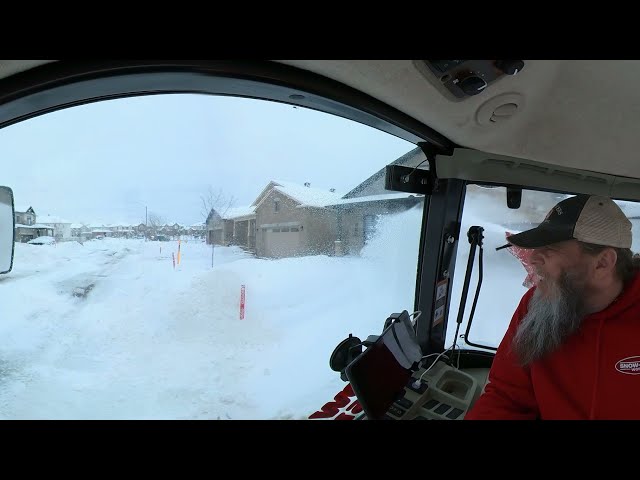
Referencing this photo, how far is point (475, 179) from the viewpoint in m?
1.90

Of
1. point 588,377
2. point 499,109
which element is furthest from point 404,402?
point 499,109

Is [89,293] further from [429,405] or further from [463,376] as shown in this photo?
[463,376]

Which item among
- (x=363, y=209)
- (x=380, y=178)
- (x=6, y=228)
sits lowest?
(x=6, y=228)

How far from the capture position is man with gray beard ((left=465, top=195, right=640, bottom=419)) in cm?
119

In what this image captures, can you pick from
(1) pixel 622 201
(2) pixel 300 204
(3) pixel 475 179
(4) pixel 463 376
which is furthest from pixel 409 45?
(1) pixel 622 201

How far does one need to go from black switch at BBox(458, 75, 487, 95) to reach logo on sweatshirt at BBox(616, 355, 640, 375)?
45.7 inches

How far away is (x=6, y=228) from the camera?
3.87 ft

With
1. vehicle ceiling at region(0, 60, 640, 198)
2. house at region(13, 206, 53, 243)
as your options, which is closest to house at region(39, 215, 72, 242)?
house at region(13, 206, 53, 243)

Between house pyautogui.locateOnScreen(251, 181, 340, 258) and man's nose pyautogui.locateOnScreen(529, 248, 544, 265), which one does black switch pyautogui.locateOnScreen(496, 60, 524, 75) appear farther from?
house pyautogui.locateOnScreen(251, 181, 340, 258)

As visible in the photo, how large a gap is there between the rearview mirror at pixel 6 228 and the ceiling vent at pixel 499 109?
191 cm

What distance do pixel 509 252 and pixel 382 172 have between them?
110cm

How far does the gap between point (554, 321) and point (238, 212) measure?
1.97 meters

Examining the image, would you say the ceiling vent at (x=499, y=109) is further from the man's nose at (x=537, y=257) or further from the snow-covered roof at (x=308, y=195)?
the snow-covered roof at (x=308, y=195)

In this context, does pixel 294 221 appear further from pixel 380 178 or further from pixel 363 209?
pixel 380 178
